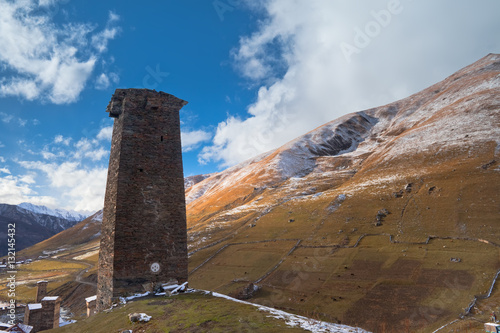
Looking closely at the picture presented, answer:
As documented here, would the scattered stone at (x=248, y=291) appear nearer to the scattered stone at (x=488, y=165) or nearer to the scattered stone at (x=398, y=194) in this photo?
the scattered stone at (x=398, y=194)

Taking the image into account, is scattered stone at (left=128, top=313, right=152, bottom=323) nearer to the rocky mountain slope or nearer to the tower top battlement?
the tower top battlement

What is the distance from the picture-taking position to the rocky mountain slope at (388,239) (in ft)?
104

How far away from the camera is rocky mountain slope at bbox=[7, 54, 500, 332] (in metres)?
31.8

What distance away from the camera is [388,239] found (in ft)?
157

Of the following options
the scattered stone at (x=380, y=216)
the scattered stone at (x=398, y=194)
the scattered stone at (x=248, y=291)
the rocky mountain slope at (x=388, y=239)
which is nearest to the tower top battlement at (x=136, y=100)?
the rocky mountain slope at (x=388, y=239)

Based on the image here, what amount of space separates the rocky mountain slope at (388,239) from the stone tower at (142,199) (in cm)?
2337

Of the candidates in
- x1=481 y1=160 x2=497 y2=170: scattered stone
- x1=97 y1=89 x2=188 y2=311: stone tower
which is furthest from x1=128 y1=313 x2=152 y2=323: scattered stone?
x1=481 y1=160 x2=497 y2=170: scattered stone

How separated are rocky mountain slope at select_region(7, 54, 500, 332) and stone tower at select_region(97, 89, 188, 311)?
2337 cm

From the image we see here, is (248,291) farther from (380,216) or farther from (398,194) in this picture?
(398,194)

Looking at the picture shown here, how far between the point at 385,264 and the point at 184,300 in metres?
37.4

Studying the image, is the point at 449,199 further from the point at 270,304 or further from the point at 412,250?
the point at 270,304

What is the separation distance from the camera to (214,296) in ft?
42.5

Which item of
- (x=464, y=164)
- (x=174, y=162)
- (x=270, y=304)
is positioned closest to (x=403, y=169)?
(x=464, y=164)

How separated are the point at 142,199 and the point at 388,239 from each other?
1779 inches
